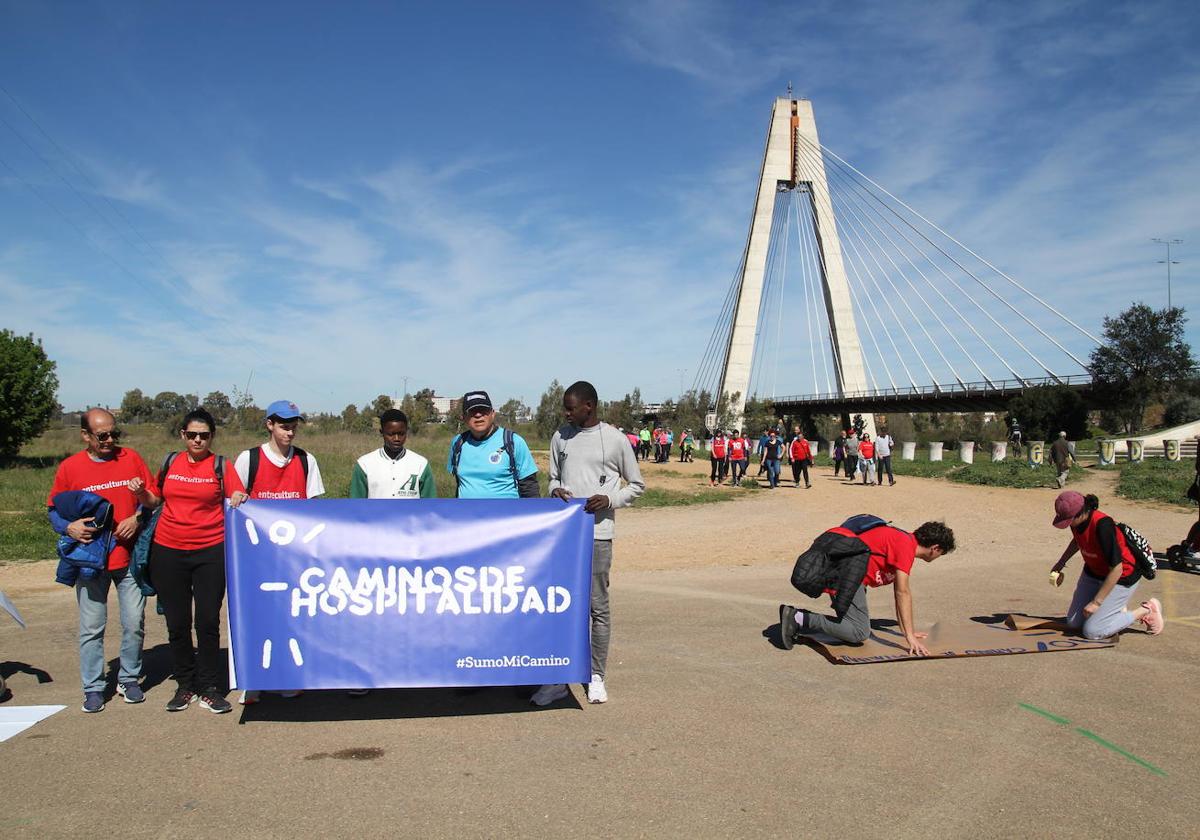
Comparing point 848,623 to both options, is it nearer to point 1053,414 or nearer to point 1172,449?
point 1172,449

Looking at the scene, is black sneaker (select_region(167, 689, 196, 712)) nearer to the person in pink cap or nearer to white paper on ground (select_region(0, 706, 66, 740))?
white paper on ground (select_region(0, 706, 66, 740))

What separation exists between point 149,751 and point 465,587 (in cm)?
183

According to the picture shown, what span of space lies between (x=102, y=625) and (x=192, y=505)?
92 centimetres

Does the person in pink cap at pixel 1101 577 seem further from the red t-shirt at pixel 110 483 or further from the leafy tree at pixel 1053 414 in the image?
the leafy tree at pixel 1053 414

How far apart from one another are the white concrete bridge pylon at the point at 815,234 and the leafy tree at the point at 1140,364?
848 inches

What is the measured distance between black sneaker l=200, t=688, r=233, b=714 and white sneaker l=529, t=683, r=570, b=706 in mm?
1810

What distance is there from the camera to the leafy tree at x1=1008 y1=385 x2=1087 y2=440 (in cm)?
5503

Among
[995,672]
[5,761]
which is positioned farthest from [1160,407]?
[5,761]

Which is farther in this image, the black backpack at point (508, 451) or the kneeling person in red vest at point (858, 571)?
the kneeling person in red vest at point (858, 571)

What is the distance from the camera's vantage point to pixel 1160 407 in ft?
246

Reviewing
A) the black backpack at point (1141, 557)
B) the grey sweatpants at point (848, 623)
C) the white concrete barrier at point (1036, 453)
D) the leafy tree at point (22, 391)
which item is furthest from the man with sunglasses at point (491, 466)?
the leafy tree at point (22, 391)

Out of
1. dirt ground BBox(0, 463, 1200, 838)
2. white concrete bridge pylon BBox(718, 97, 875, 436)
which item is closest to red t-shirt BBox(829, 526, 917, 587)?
dirt ground BBox(0, 463, 1200, 838)

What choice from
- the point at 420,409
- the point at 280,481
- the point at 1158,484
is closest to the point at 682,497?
the point at 1158,484

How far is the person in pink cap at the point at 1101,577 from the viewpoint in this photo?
654cm
